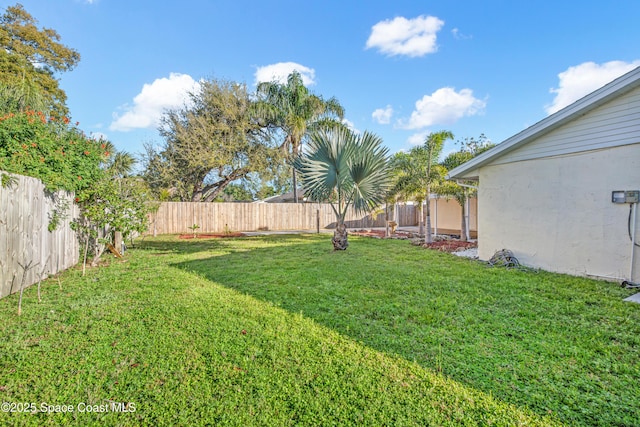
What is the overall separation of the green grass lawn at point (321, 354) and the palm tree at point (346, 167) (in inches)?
149

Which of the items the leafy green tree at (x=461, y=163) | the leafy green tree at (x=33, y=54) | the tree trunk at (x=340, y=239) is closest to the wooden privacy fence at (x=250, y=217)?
the leafy green tree at (x=461, y=163)

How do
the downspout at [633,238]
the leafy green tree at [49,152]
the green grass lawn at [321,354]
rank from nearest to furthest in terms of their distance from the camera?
the green grass lawn at [321,354] < the leafy green tree at [49,152] < the downspout at [633,238]

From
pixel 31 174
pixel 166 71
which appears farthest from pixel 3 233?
pixel 166 71

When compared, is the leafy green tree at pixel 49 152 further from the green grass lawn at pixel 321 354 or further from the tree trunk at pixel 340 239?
the tree trunk at pixel 340 239

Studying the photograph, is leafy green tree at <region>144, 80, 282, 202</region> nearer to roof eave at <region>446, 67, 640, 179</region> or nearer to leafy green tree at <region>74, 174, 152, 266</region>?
leafy green tree at <region>74, 174, 152, 266</region>

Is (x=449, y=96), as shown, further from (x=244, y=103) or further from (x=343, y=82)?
(x=244, y=103)

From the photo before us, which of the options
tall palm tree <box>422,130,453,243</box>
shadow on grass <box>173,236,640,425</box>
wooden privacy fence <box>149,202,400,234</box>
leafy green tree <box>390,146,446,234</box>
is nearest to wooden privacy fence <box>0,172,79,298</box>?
shadow on grass <box>173,236,640,425</box>

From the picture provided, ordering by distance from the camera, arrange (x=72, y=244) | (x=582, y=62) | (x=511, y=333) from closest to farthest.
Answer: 1. (x=511, y=333)
2. (x=72, y=244)
3. (x=582, y=62)

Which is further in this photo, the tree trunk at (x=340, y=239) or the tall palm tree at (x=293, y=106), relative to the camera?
the tall palm tree at (x=293, y=106)

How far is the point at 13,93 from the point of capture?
6.25 metres

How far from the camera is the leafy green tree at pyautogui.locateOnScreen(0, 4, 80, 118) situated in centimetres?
1373

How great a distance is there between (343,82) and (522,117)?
9.12 meters

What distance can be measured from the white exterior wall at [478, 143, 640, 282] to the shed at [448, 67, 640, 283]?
0.04 ft

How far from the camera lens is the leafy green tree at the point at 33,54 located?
13.7m
